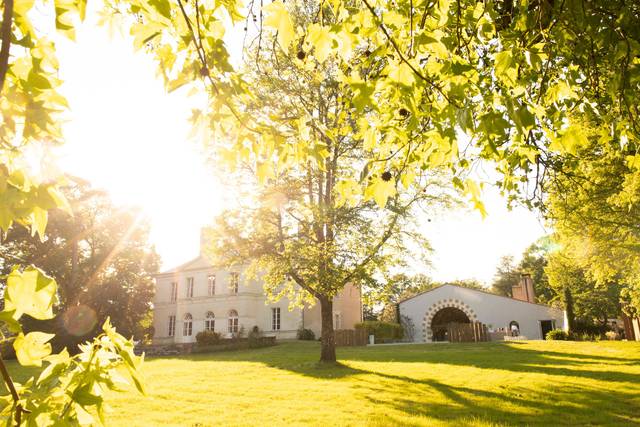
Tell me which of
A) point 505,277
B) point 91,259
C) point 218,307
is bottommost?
point 218,307

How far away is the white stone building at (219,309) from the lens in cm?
4247

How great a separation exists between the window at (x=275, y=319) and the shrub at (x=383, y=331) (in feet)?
25.6

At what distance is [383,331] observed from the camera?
41531 mm

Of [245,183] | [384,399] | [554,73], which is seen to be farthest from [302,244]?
[554,73]

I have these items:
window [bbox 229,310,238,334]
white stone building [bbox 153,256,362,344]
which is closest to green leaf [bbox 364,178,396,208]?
white stone building [bbox 153,256,362,344]

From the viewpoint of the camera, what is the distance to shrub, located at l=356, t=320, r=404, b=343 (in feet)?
134

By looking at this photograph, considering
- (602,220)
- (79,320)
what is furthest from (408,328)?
(79,320)

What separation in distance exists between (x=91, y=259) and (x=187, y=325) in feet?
37.6

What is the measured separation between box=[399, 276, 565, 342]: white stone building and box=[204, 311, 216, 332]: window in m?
18.6

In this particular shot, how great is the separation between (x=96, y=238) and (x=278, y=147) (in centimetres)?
4576

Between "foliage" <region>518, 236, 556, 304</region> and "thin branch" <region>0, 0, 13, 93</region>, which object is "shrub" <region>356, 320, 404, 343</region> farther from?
"thin branch" <region>0, 0, 13, 93</region>

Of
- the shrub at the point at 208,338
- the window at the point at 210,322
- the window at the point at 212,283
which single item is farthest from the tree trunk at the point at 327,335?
the window at the point at 212,283

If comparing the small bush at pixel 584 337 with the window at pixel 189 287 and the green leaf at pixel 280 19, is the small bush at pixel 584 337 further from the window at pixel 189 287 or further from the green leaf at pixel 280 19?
the green leaf at pixel 280 19

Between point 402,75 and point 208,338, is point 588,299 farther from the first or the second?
point 402,75
